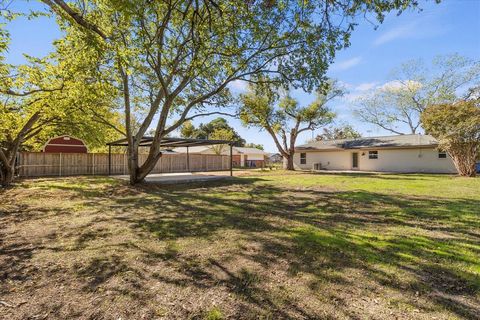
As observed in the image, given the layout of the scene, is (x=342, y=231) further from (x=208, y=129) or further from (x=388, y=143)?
(x=208, y=129)

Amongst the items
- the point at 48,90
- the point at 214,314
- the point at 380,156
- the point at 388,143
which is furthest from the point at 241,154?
the point at 214,314

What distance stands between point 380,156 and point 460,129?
8.36 metres

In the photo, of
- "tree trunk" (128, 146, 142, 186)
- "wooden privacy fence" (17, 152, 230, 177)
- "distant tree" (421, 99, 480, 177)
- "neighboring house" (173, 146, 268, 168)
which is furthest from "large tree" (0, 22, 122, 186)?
"neighboring house" (173, 146, 268, 168)

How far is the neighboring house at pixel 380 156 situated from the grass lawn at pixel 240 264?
53.8 feet

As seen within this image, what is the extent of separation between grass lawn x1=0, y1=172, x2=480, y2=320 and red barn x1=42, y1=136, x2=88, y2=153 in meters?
13.9

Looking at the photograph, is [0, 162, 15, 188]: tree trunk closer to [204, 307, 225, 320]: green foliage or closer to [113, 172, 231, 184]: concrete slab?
[113, 172, 231, 184]: concrete slab

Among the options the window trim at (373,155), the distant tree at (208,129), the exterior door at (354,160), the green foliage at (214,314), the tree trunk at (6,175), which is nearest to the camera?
the green foliage at (214,314)

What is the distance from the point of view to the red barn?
18656 mm

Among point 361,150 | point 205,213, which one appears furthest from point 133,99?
point 361,150

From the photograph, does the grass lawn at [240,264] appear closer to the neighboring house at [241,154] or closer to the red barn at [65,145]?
the red barn at [65,145]

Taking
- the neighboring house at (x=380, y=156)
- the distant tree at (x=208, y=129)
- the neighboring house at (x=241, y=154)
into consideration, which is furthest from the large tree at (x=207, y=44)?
the distant tree at (x=208, y=129)

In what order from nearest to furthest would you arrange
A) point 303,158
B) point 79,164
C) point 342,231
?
point 342,231 → point 79,164 → point 303,158

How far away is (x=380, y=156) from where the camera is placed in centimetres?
2366

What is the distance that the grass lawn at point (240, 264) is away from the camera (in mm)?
2551
